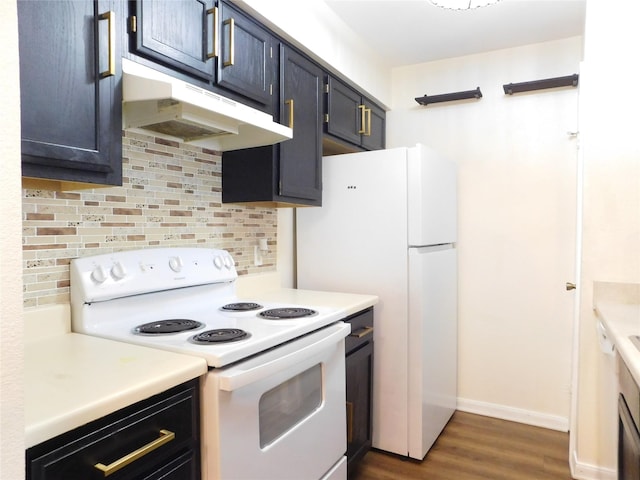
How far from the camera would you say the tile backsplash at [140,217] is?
53.8 inches

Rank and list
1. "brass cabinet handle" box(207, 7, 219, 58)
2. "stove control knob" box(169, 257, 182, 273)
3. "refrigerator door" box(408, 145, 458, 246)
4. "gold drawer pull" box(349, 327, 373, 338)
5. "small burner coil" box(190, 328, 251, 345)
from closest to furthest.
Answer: "small burner coil" box(190, 328, 251, 345) → "brass cabinet handle" box(207, 7, 219, 58) → "stove control knob" box(169, 257, 182, 273) → "gold drawer pull" box(349, 327, 373, 338) → "refrigerator door" box(408, 145, 458, 246)

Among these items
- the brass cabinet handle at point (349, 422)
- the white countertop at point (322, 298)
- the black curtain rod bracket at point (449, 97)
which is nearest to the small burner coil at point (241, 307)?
the white countertop at point (322, 298)

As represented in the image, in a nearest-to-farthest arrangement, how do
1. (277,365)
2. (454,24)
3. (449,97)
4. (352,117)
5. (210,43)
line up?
(277,365) < (210,43) < (454,24) < (352,117) < (449,97)

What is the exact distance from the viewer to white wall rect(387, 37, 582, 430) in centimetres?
266

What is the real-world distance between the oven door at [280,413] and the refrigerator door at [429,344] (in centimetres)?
61

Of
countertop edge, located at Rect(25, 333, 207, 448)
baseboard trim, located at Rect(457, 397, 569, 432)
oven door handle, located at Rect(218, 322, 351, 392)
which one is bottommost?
baseboard trim, located at Rect(457, 397, 569, 432)

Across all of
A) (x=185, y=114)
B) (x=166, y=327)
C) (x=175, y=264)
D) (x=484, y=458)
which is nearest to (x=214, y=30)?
(x=185, y=114)

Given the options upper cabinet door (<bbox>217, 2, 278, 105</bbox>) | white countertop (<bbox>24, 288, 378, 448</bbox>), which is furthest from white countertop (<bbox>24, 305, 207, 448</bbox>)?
upper cabinet door (<bbox>217, 2, 278, 105</bbox>)

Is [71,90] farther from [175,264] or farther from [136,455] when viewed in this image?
[136,455]

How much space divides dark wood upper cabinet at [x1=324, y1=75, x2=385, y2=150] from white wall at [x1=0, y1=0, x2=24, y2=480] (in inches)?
74.9

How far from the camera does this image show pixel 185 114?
1.39 metres

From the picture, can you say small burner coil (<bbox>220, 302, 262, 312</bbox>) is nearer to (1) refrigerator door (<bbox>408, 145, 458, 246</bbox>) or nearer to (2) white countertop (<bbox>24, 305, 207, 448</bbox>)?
(2) white countertop (<bbox>24, 305, 207, 448</bbox>)

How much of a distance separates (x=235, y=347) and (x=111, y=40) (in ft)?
3.04

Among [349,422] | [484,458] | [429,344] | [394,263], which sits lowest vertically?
[484,458]
